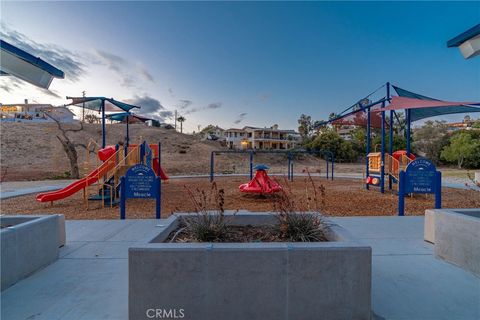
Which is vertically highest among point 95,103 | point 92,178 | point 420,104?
point 95,103

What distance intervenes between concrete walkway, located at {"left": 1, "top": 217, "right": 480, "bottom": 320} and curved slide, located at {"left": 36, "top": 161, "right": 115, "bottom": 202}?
5.04 metres

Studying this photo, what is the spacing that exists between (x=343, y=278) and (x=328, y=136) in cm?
5333

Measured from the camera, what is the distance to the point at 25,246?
3660mm

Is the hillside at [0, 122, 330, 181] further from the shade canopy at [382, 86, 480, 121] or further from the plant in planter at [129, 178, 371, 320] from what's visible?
the plant in planter at [129, 178, 371, 320]

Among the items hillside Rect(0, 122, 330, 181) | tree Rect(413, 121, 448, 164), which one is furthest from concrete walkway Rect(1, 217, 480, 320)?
tree Rect(413, 121, 448, 164)

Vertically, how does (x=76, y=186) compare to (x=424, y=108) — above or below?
below

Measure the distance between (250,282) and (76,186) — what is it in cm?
925

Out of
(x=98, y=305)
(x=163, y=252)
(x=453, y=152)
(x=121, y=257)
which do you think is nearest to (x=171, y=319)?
(x=163, y=252)

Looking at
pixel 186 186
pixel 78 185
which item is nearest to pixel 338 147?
pixel 186 186

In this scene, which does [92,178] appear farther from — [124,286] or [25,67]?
[124,286]

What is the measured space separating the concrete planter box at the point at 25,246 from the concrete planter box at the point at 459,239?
5.76 m

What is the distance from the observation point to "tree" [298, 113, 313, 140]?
8041 cm

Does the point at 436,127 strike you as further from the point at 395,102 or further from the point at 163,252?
the point at 163,252

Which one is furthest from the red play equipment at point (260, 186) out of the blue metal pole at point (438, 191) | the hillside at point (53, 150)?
the hillside at point (53, 150)
